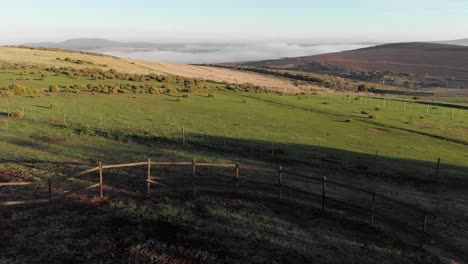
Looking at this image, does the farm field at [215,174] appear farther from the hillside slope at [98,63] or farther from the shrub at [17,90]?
the hillside slope at [98,63]

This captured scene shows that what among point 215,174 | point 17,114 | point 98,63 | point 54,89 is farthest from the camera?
point 98,63

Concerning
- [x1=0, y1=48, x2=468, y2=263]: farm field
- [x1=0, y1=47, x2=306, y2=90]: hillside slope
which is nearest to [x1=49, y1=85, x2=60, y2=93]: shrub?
[x1=0, y1=48, x2=468, y2=263]: farm field

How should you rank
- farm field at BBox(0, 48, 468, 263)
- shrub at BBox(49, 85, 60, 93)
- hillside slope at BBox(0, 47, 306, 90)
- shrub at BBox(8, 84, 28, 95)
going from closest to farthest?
farm field at BBox(0, 48, 468, 263) < shrub at BBox(8, 84, 28, 95) < shrub at BBox(49, 85, 60, 93) < hillside slope at BBox(0, 47, 306, 90)

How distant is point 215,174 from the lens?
29078 millimetres

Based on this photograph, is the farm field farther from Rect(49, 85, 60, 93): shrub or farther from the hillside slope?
the hillside slope

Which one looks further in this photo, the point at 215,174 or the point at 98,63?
the point at 98,63

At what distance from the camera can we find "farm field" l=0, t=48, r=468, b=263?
17.7 m

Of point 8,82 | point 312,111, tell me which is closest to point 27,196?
point 312,111

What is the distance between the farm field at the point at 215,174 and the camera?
696 inches

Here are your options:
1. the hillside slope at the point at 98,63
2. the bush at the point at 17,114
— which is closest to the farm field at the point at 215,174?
the bush at the point at 17,114

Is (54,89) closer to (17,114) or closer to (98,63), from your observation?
(17,114)

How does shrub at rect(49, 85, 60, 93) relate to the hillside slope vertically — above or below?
below

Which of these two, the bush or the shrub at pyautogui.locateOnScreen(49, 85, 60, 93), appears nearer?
the bush

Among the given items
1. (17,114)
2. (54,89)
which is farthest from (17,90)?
(17,114)
